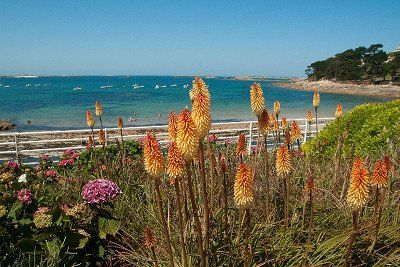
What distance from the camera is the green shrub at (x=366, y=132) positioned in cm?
683

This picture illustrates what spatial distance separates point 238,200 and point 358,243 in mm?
1275

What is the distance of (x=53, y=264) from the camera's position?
2.99m

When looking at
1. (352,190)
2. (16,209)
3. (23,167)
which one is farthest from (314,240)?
(23,167)

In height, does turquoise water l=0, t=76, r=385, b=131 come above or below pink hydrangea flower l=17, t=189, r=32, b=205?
below

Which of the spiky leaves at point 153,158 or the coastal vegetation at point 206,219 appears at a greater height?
the spiky leaves at point 153,158

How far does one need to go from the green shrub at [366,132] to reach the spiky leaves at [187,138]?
4.61 meters

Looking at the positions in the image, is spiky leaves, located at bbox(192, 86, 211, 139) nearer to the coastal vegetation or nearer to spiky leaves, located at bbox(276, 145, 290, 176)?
the coastal vegetation

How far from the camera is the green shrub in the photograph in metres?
6.83

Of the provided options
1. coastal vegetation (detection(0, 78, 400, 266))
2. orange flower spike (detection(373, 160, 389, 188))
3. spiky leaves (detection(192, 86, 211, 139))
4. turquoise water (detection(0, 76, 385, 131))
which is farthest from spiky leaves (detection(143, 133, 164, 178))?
turquoise water (detection(0, 76, 385, 131))

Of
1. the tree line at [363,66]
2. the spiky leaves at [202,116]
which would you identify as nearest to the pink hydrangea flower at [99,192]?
the spiky leaves at [202,116]

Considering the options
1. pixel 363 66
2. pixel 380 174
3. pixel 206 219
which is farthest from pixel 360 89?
pixel 206 219

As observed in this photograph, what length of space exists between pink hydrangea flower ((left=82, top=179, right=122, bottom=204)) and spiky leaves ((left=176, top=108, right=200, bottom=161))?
171cm

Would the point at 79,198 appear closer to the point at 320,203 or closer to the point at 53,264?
the point at 53,264

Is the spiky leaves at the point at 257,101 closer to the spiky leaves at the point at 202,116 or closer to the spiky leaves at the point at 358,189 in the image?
the spiky leaves at the point at 202,116
